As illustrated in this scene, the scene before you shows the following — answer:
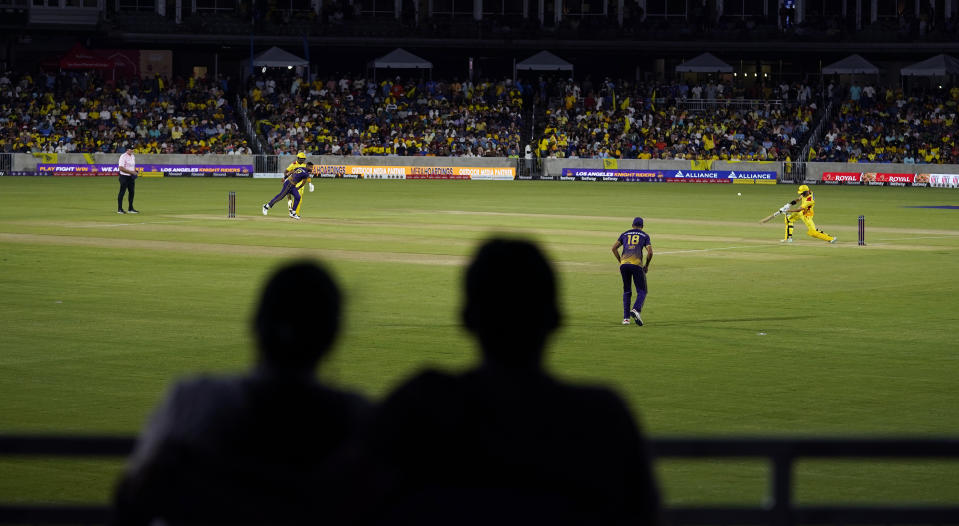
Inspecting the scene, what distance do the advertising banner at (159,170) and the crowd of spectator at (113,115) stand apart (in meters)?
2.21

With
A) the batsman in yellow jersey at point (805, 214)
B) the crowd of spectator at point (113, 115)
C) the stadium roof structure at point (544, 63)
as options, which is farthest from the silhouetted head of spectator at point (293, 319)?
the stadium roof structure at point (544, 63)

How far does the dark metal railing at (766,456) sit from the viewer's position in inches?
168

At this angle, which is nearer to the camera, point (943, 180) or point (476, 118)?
point (943, 180)

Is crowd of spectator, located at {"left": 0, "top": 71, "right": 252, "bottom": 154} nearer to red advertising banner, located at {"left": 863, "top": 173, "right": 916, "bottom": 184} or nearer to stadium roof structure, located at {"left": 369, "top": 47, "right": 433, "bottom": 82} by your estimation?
stadium roof structure, located at {"left": 369, "top": 47, "right": 433, "bottom": 82}

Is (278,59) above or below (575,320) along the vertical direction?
above

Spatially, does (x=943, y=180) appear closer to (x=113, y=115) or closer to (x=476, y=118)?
(x=476, y=118)

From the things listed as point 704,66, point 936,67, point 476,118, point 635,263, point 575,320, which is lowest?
point 575,320

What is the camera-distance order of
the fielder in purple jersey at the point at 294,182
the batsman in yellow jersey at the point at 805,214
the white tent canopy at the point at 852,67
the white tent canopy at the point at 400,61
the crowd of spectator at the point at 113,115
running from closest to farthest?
the batsman in yellow jersey at the point at 805,214 < the fielder in purple jersey at the point at 294,182 < the crowd of spectator at the point at 113,115 < the white tent canopy at the point at 852,67 < the white tent canopy at the point at 400,61

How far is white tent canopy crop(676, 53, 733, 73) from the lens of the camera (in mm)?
76938

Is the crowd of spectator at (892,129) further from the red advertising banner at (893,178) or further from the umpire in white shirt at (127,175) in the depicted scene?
the umpire in white shirt at (127,175)

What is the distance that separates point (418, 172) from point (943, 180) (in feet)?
80.5

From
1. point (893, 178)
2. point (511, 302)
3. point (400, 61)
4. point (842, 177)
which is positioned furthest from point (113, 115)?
point (511, 302)

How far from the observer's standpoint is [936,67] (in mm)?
72812

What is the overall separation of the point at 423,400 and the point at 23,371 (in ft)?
44.0
